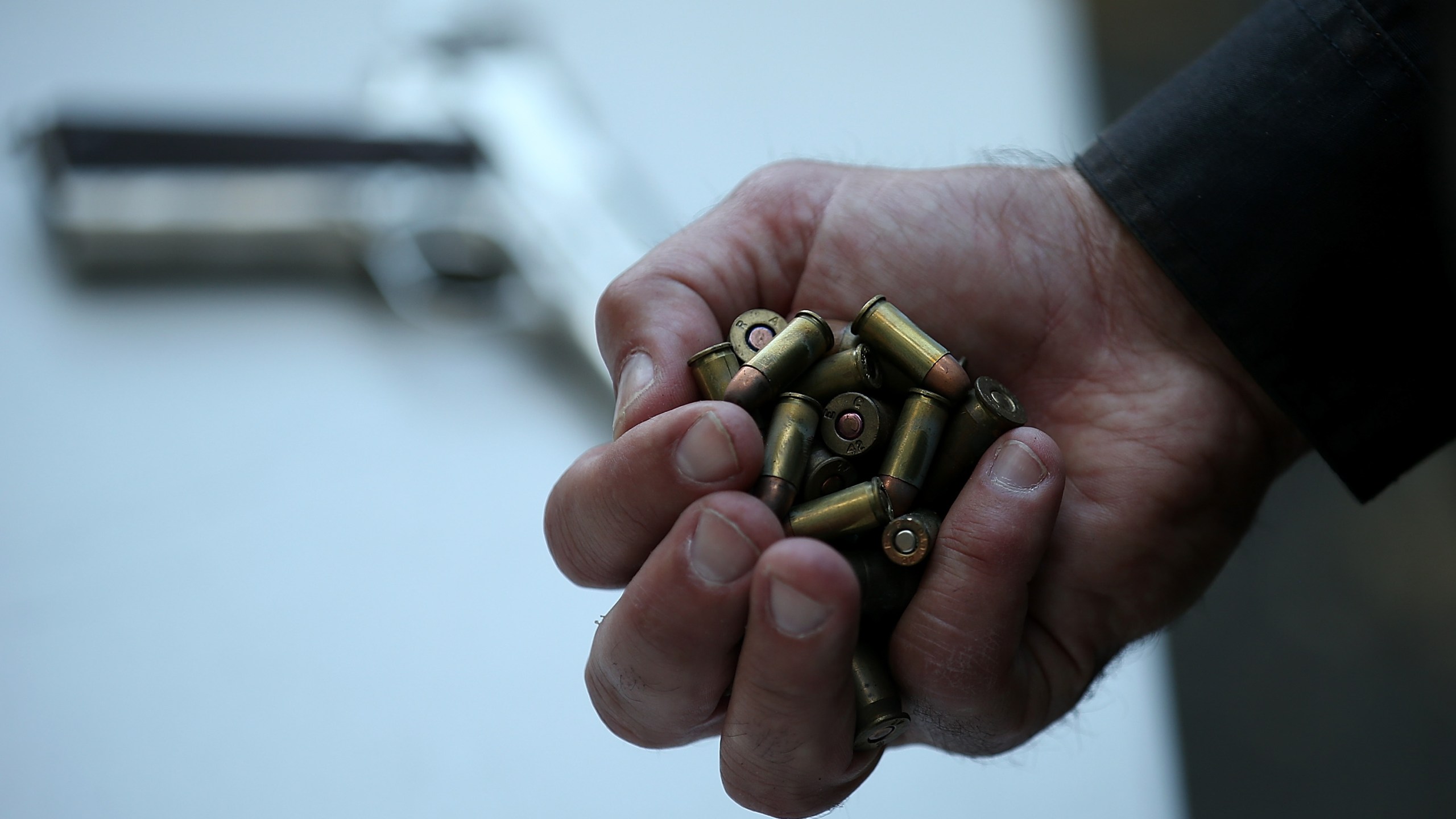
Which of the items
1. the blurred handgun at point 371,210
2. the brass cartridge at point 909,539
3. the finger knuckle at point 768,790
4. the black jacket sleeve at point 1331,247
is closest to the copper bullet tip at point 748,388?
the brass cartridge at point 909,539

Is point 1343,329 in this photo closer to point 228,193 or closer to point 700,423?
point 700,423

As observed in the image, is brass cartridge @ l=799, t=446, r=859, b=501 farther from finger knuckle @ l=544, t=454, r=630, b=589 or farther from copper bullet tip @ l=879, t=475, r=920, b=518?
finger knuckle @ l=544, t=454, r=630, b=589

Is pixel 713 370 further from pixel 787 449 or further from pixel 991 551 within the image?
pixel 991 551

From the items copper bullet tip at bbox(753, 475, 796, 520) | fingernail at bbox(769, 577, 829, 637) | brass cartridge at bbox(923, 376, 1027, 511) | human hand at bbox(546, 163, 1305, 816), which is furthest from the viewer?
brass cartridge at bbox(923, 376, 1027, 511)

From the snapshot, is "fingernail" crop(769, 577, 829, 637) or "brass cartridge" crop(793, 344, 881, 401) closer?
"fingernail" crop(769, 577, 829, 637)

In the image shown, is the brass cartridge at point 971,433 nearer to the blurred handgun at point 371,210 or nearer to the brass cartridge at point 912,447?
the brass cartridge at point 912,447

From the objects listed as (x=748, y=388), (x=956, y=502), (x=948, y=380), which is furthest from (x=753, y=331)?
(x=956, y=502)

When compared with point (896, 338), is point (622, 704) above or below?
below

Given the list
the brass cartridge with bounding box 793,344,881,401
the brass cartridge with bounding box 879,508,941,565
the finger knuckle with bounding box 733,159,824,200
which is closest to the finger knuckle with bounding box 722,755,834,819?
the brass cartridge with bounding box 879,508,941,565
